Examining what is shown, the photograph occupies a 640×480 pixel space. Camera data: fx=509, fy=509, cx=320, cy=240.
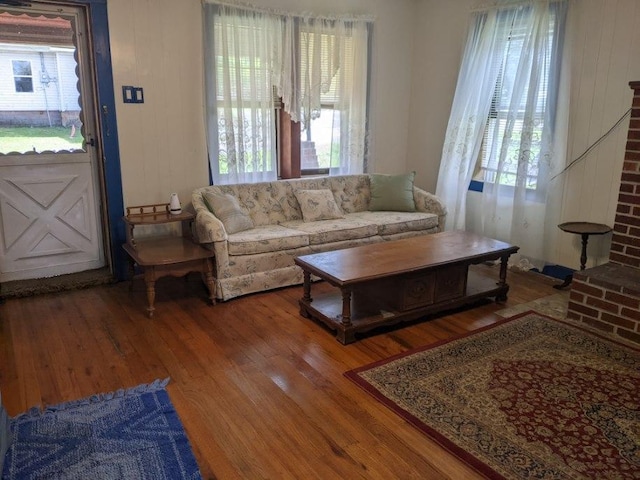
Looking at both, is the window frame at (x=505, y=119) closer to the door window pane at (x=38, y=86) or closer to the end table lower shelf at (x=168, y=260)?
the end table lower shelf at (x=168, y=260)

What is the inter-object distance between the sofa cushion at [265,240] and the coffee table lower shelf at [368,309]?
0.52m

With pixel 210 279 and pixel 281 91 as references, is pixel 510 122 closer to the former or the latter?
pixel 281 91

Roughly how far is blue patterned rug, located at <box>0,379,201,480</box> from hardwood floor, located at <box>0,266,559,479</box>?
0.09 metres

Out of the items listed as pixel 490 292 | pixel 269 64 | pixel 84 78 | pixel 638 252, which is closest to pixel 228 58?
pixel 269 64

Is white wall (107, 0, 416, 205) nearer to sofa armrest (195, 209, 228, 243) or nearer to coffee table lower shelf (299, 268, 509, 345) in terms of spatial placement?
sofa armrest (195, 209, 228, 243)

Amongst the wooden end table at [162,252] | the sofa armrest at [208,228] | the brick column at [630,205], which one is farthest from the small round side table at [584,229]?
the wooden end table at [162,252]

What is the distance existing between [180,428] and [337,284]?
46.6 inches

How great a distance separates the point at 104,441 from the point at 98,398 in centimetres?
35

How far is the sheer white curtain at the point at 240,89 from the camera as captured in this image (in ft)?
13.7

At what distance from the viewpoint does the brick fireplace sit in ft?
10.6

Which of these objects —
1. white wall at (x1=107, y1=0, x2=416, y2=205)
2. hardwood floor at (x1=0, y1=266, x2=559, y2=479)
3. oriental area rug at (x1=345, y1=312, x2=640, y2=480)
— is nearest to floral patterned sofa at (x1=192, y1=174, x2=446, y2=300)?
hardwood floor at (x1=0, y1=266, x2=559, y2=479)

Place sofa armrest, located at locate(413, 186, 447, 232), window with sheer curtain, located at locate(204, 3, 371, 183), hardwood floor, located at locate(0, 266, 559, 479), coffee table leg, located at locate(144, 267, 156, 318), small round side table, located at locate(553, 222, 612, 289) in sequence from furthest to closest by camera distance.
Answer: sofa armrest, located at locate(413, 186, 447, 232) < window with sheer curtain, located at locate(204, 3, 371, 183) < small round side table, located at locate(553, 222, 612, 289) < coffee table leg, located at locate(144, 267, 156, 318) < hardwood floor, located at locate(0, 266, 559, 479)

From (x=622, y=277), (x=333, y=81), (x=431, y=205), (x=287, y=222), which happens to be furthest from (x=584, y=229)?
(x=333, y=81)

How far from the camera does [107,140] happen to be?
3.94m
